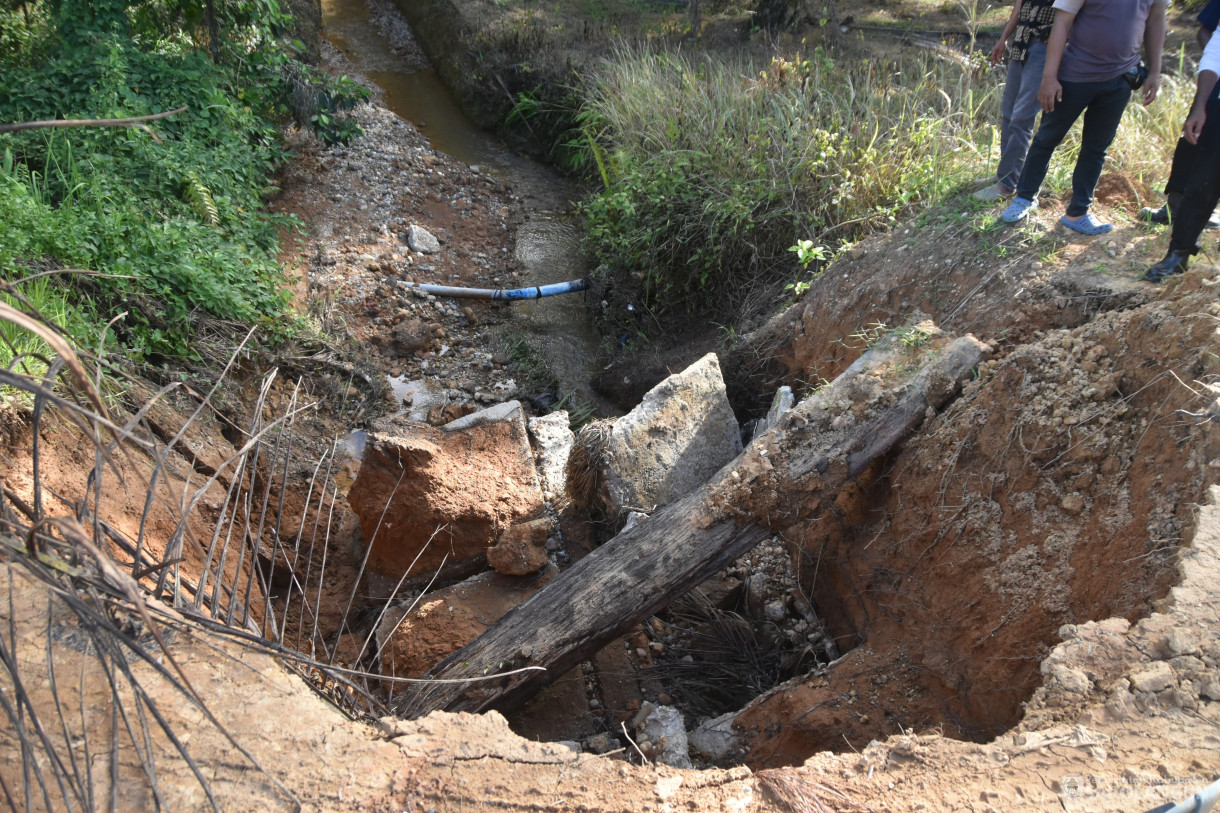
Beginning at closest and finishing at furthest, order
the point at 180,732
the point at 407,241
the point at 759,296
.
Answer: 1. the point at 180,732
2. the point at 759,296
3. the point at 407,241

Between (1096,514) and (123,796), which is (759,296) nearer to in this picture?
(1096,514)

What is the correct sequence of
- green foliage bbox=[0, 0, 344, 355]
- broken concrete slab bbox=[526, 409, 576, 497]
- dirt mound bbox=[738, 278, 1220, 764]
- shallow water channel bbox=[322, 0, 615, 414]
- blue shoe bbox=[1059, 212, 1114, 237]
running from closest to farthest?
dirt mound bbox=[738, 278, 1220, 764] < blue shoe bbox=[1059, 212, 1114, 237] < green foliage bbox=[0, 0, 344, 355] < broken concrete slab bbox=[526, 409, 576, 497] < shallow water channel bbox=[322, 0, 615, 414]

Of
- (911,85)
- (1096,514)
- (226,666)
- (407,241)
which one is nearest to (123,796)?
(226,666)

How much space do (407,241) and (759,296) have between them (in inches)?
115

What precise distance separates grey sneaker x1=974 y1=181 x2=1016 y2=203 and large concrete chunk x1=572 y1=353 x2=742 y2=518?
1.61 metres

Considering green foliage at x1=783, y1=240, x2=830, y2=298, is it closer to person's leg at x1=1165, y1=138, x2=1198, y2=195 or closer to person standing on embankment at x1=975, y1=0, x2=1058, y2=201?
person standing on embankment at x1=975, y1=0, x2=1058, y2=201

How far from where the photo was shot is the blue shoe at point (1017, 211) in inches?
135

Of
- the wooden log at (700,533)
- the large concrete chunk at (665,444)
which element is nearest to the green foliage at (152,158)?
the large concrete chunk at (665,444)

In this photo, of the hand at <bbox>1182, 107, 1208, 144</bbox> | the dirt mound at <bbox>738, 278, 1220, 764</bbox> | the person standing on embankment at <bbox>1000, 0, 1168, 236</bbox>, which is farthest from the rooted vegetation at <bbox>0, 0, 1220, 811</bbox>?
the hand at <bbox>1182, 107, 1208, 144</bbox>

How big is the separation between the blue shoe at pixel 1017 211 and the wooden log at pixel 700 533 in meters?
1.04

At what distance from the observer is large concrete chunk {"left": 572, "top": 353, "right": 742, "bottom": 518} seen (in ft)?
10.8

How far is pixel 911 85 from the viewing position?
17.4 ft

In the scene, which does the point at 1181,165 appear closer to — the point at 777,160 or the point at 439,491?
the point at 777,160

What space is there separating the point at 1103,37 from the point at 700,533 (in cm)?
252
